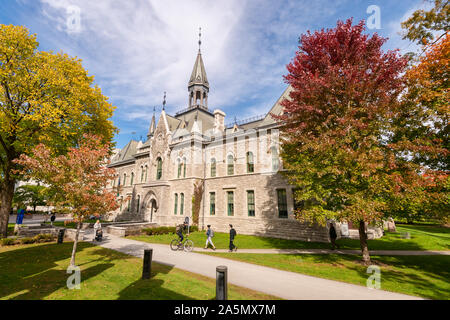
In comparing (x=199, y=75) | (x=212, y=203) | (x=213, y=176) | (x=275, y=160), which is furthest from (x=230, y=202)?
(x=199, y=75)

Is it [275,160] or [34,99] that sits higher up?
[34,99]

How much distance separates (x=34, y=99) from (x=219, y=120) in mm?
18730

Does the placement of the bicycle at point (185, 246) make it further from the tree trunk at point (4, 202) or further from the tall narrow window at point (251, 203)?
the tree trunk at point (4, 202)

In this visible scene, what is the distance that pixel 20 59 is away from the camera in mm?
13680

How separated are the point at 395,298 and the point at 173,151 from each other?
25.4 meters

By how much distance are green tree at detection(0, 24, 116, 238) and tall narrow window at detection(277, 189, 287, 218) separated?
600 inches

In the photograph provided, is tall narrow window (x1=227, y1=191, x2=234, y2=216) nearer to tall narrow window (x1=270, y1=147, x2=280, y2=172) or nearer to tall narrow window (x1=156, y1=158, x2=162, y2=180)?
tall narrow window (x1=270, y1=147, x2=280, y2=172)

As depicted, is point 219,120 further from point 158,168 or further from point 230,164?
point 158,168

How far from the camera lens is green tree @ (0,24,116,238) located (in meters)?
13.0

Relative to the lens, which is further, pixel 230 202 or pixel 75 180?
pixel 230 202

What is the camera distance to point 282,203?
18.7m

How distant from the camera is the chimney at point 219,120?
27.5m
